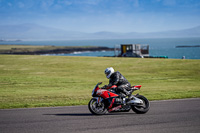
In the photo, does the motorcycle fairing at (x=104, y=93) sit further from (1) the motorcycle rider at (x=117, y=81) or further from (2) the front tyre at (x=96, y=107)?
(2) the front tyre at (x=96, y=107)

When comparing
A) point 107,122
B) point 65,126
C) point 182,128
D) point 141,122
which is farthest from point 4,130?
point 182,128

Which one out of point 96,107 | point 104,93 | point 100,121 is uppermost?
point 104,93

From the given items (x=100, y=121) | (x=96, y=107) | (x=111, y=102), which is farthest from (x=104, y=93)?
(x=100, y=121)

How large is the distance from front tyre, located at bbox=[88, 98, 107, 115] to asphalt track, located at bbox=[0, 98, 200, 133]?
0.79ft

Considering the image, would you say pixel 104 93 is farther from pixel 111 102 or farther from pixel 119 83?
pixel 119 83

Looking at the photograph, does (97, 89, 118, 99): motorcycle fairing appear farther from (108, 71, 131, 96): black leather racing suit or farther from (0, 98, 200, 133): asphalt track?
(0, 98, 200, 133): asphalt track

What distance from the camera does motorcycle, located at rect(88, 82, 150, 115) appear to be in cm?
1083

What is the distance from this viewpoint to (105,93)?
10797 mm

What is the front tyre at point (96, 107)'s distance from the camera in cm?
1085

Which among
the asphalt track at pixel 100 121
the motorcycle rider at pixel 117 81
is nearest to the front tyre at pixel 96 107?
the asphalt track at pixel 100 121

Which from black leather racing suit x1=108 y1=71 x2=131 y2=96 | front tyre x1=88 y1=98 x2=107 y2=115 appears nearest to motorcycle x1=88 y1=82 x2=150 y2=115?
front tyre x1=88 y1=98 x2=107 y2=115

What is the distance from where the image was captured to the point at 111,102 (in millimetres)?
10898

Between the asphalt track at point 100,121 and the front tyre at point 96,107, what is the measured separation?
0.24 m

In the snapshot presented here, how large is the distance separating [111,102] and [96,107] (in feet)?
1.95
